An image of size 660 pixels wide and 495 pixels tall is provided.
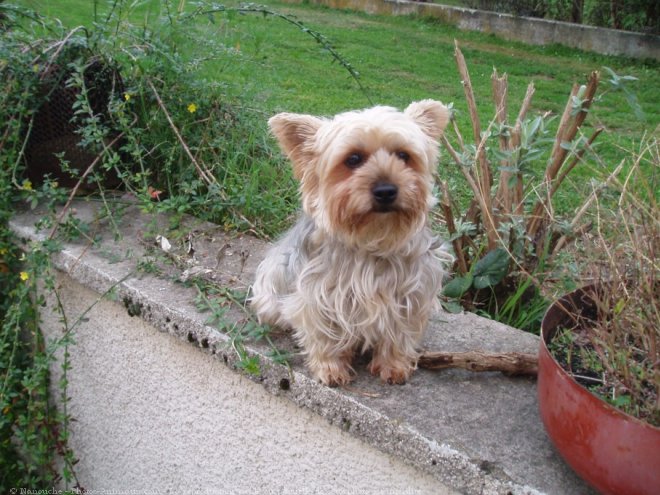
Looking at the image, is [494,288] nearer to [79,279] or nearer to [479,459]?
[479,459]

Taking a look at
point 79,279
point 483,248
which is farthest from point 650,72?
point 79,279

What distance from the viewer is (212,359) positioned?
290cm

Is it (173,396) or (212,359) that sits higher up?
(212,359)

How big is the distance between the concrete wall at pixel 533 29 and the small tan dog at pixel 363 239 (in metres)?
11.2

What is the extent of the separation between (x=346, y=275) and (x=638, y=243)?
3.03ft

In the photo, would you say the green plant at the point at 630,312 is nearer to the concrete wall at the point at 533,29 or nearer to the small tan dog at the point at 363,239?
the small tan dog at the point at 363,239

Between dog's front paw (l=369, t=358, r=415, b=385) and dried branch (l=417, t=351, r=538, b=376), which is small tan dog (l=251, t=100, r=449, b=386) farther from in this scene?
dried branch (l=417, t=351, r=538, b=376)

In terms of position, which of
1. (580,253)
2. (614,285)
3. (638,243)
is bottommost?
(580,253)

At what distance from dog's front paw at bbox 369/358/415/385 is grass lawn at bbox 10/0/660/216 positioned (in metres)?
1.94

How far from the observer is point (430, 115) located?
101 inches

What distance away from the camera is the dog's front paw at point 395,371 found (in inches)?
98.9

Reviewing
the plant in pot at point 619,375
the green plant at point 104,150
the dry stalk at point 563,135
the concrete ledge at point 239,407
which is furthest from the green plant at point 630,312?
the green plant at point 104,150

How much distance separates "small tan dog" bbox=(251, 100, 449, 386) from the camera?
7.69 feet

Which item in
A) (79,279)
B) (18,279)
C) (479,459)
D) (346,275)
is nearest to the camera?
(479,459)
